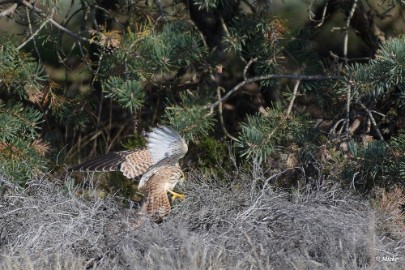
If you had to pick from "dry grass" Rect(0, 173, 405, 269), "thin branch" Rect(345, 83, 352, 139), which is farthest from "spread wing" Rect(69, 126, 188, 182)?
"thin branch" Rect(345, 83, 352, 139)

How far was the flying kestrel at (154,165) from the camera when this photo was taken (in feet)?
21.9

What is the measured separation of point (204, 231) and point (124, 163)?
1121mm

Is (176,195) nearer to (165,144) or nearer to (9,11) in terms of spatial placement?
(165,144)

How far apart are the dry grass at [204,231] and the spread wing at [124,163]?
32cm

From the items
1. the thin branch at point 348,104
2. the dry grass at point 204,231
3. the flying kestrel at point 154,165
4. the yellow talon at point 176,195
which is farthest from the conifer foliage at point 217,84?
the yellow talon at point 176,195

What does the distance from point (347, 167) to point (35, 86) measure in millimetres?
2475

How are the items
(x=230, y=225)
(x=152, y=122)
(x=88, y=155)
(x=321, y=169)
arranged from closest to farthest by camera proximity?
(x=230, y=225)
(x=321, y=169)
(x=152, y=122)
(x=88, y=155)

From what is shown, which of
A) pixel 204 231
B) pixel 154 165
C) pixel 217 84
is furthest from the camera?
pixel 217 84

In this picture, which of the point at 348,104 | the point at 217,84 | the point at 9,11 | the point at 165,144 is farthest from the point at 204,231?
the point at 9,11

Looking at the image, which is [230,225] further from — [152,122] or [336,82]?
[152,122]

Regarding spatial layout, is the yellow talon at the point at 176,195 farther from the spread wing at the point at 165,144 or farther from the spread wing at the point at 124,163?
the spread wing at the point at 124,163

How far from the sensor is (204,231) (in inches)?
248

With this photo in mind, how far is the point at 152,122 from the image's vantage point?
26.7 feet

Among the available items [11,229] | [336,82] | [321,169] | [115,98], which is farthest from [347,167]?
[11,229]
